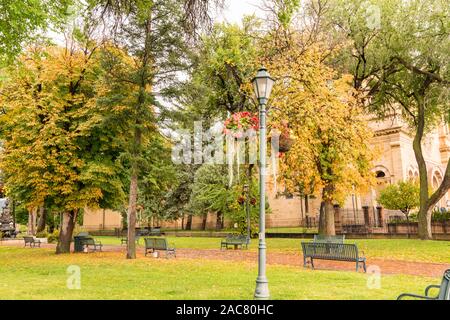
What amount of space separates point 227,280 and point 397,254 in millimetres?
10991

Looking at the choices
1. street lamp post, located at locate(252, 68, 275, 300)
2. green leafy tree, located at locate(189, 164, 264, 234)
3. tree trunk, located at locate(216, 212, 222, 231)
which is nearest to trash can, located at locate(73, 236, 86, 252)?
green leafy tree, located at locate(189, 164, 264, 234)

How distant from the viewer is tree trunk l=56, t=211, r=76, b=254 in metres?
22.0

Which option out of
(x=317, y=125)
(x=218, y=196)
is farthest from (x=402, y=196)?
(x=317, y=125)

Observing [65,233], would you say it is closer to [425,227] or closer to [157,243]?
[157,243]

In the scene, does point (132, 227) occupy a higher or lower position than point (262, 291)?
higher

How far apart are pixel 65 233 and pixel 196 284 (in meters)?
15.0

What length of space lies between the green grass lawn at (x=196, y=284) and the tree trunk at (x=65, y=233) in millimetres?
8860

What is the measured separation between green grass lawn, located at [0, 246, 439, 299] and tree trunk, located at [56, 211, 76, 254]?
29.1 feet

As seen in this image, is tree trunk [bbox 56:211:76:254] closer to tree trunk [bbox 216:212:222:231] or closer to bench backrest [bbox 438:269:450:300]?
bench backrest [bbox 438:269:450:300]

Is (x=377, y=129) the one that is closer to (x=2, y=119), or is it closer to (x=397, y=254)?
(x=397, y=254)

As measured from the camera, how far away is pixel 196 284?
390 inches

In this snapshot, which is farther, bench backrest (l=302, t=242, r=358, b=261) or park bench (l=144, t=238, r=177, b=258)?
park bench (l=144, t=238, r=177, b=258)

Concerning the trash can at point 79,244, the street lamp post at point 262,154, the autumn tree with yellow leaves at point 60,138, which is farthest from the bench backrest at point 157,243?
the street lamp post at point 262,154

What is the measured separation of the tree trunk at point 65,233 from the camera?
22016 mm
